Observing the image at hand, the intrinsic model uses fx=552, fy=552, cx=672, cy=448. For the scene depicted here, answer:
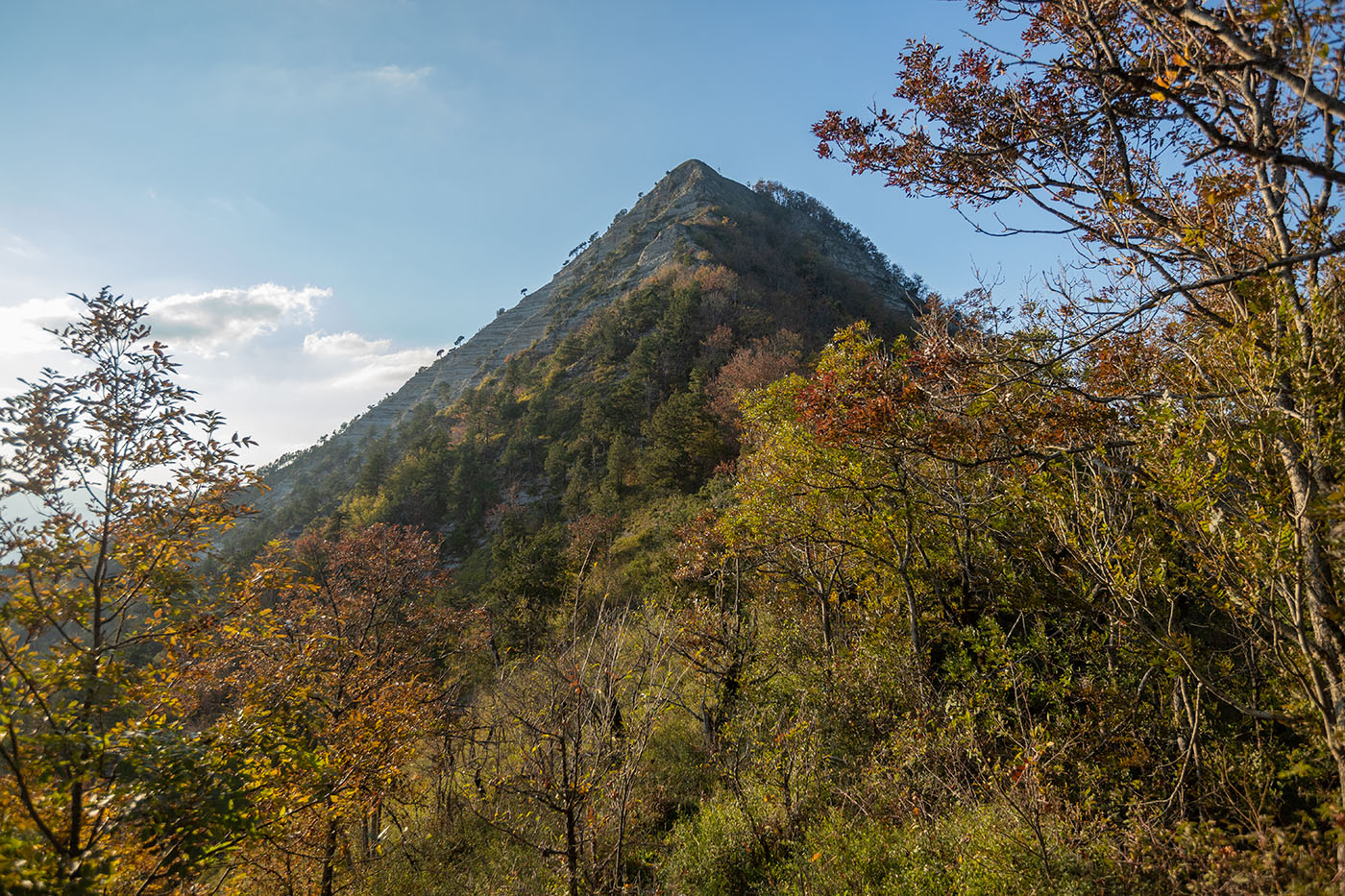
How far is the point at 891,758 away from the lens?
240 inches

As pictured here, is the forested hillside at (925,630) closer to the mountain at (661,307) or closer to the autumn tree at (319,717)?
the autumn tree at (319,717)

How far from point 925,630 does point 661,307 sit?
35.2 m

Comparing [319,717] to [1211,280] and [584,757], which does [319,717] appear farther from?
[1211,280]

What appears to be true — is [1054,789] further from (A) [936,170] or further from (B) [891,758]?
(A) [936,170]

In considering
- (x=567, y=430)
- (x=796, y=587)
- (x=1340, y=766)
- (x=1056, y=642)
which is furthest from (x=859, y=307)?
(x=1340, y=766)

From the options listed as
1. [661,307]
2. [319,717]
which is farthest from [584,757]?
[661,307]

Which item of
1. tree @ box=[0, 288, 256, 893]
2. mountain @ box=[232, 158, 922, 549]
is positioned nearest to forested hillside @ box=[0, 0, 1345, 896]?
tree @ box=[0, 288, 256, 893]

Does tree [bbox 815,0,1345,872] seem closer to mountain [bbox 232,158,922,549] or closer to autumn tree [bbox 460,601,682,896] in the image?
autumn tree [bbox 460,601,682,896]

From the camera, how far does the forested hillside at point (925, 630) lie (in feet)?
9.44

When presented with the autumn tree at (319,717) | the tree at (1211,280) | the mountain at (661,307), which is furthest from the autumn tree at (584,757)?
the mountain at (661,307)

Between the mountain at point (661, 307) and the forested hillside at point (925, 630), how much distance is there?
1819 centimetres

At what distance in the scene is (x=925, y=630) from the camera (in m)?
7.23

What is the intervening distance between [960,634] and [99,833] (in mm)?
7142

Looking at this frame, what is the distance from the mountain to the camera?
3528 cm
